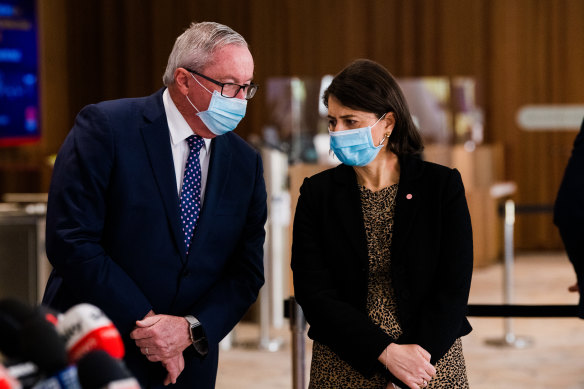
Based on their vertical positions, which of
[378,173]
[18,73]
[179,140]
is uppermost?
[18,73]

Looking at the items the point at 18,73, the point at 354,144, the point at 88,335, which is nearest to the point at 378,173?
the point at 354,144

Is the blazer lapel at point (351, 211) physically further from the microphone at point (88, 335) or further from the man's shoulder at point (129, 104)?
the microphone at point (88, 335)

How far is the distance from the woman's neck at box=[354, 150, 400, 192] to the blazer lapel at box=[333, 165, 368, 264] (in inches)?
1.4

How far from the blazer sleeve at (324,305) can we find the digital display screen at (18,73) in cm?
651

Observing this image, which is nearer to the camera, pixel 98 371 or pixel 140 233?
pixel 98 371

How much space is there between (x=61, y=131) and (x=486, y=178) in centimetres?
600

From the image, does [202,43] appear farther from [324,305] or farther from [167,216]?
[324,305]

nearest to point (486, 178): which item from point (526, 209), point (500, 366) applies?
point (526, 209)

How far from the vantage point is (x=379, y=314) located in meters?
2.02

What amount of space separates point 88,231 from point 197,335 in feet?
1.29

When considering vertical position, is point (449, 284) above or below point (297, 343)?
above

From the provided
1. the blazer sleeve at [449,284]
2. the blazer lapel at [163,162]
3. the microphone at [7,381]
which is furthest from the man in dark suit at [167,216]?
the microphone at [7,381]

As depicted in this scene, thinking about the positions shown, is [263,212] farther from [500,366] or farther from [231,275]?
[500,366]

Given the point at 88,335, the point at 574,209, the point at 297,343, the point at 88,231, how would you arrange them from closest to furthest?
the point at 88,335, the point at 88,231, the point at 574,209, the point at 297,343
